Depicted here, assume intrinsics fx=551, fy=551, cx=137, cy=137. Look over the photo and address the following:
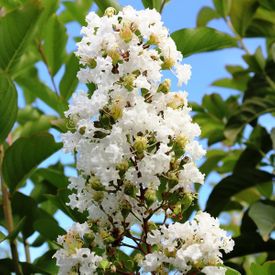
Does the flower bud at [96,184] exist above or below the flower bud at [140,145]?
below

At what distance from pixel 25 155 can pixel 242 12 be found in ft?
4.21

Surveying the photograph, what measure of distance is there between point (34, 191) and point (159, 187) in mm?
1275

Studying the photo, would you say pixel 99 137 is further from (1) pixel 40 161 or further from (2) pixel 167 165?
(1) pixel 40 161

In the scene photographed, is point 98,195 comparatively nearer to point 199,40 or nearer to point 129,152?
point 129,152

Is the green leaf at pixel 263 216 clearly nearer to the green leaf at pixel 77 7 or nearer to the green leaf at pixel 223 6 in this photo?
the green leaf at pixel 223 6

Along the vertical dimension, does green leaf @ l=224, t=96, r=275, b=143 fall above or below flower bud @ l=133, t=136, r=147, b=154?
below

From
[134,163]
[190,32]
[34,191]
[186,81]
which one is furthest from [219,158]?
[134,163]

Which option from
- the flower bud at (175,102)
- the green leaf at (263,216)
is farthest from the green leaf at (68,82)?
the flower bud at (175,102)

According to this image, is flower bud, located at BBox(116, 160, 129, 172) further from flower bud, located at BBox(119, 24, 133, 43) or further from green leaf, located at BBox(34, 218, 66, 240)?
green leaf, located at BBox(34, 218, 66, 240)

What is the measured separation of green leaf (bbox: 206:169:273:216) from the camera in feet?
6.90

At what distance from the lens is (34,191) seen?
7.72 ft

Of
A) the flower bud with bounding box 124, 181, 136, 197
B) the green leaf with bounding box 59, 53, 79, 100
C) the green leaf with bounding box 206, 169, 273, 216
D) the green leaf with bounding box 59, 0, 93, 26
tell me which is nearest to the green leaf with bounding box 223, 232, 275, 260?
the green leaf with bounding box 206, 169, 273, 216

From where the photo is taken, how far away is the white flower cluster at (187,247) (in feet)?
3.48

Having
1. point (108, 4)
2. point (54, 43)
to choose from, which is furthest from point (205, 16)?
point (108, 4)
